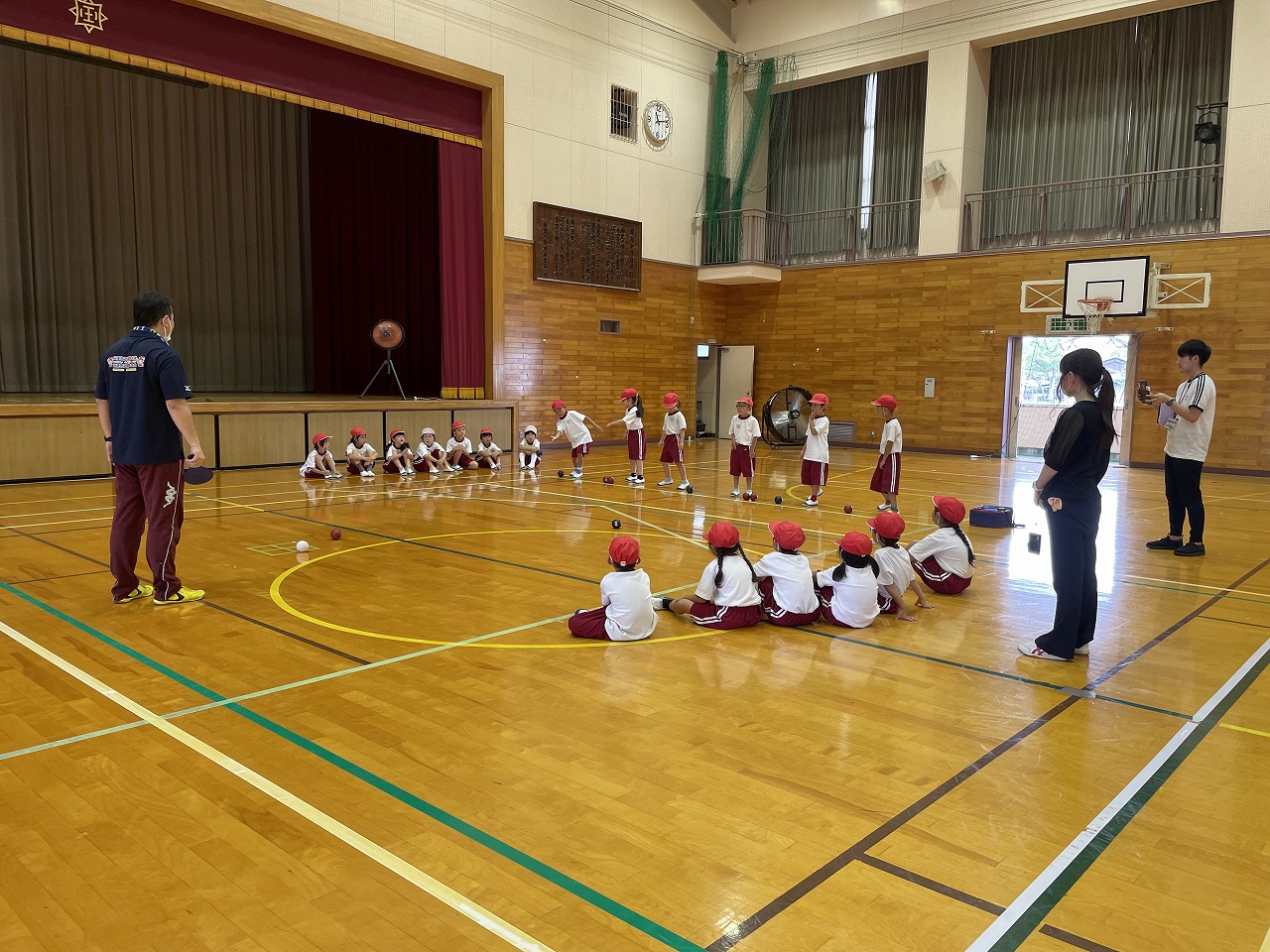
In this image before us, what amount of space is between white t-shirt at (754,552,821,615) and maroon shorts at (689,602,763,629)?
184 mm

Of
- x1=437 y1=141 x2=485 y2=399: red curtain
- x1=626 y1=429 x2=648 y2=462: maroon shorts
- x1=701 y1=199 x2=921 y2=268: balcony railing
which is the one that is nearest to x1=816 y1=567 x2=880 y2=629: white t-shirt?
x1=626 y1=429 x2=648 y2=462: maroon shorts

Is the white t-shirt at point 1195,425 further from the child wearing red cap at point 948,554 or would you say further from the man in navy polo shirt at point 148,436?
the man in navy polo shirt at point 148,436

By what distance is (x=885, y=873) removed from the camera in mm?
2869

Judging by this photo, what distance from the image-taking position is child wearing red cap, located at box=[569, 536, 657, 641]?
5367mm

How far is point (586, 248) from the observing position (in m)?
19.4

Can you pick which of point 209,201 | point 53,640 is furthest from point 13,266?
point 53,640

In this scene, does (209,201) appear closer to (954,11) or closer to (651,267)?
(651,267)

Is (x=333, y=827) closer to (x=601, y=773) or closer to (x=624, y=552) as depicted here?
(x=601, y=773)

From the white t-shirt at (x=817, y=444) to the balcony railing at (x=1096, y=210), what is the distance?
10100mm

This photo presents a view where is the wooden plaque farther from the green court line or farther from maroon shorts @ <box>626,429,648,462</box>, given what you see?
the green court line

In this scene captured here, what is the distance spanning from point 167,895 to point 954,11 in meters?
21.6

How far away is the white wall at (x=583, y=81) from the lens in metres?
16.4

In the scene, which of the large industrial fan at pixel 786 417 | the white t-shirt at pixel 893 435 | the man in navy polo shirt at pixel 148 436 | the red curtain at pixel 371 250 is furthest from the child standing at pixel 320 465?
the large industrial fan at pixel 786 417

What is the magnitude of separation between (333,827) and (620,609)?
2.51 m
